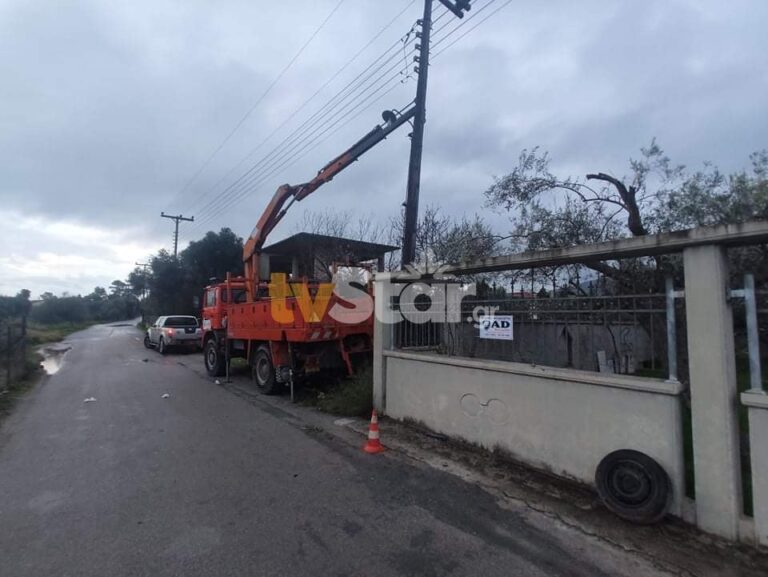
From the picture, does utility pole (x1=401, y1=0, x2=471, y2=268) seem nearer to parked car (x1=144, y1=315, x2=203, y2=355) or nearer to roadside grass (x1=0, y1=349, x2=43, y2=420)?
roadside grass (x1=0, y1=349, x2=43, y2=420)

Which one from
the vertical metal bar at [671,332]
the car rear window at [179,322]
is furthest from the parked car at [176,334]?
the vertical metal bar at [671,332]

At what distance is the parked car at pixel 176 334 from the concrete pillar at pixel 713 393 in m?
19.9

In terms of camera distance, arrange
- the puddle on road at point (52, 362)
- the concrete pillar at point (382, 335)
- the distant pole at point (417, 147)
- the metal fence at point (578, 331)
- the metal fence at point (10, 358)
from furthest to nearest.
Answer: the puddle on road at point (52, 362) < the metal fence at point (10, 358) < the distant pole at point (417, 147) < the concrete pillar at point (382, 335) < the metal fence at point (578, 331)

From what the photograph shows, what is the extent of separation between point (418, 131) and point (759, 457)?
9360 mm

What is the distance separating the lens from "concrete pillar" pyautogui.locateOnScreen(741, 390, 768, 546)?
10.4ft

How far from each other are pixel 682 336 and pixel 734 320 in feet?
1.88

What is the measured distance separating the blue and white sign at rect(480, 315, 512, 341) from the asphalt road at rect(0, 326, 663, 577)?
1.76 metres

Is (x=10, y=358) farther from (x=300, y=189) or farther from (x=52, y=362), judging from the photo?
(x=300, y=189)

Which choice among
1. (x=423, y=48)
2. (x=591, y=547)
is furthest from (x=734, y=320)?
(x=423, y=48)

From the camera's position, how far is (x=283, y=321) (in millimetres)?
8938

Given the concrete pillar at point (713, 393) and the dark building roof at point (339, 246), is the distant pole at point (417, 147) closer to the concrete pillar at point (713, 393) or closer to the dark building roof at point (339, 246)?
the dark building roof at point (339, 246)

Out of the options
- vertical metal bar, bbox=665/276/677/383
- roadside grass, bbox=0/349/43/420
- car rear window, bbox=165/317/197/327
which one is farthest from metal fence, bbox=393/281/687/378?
car rear window, bbox=165/317/197/327

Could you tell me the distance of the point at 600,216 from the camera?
34.9ft

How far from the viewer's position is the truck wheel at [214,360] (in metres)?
12.3
